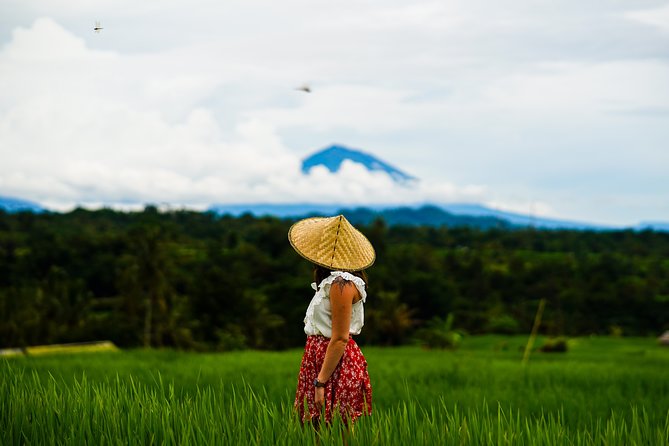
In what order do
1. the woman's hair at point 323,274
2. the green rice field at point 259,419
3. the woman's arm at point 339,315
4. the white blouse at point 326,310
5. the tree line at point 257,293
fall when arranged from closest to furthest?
1. the green rice field at point 259,419
2. the woman's arm at point 339,315
3. the white blouse at point 326,310
4. the woman's hair at point 323,274
5. the tree line at point 257,293

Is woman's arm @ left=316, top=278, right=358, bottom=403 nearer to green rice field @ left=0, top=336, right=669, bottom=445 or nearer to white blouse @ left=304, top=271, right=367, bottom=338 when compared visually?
white blouse @ left=304, top=271, right=367, bottom=338

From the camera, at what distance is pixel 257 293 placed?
4594 centimetres

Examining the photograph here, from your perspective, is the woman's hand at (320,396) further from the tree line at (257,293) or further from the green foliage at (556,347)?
the green foliage at (556,347)

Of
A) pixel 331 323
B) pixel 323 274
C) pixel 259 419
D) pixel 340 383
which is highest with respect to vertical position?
pixel 323 274

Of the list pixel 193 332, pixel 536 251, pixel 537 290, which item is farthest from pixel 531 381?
pixel 536 251

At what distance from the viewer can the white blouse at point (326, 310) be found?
436 centimetres

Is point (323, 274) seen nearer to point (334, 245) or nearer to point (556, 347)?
point (334, 245)

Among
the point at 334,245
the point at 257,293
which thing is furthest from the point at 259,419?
the point at 257,293

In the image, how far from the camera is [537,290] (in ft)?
203

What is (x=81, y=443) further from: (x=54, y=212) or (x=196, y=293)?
(x=54, y=212)

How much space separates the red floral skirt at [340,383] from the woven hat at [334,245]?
464 millimetres

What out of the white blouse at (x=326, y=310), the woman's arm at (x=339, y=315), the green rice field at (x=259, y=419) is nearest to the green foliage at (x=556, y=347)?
the green rice field at (x=259, y=419)

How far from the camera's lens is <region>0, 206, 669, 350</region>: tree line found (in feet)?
122

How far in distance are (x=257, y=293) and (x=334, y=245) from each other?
→ 41.9m
